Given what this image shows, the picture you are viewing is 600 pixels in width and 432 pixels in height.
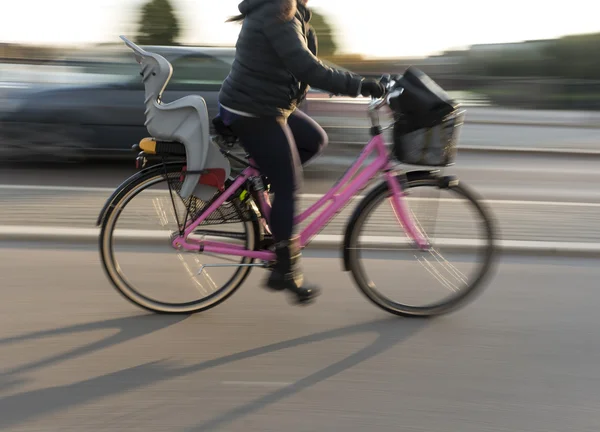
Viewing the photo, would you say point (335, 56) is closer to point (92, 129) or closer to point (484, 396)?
point (92, 129)

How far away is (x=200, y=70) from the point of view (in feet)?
25.7

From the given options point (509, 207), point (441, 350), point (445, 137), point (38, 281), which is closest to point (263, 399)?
point (441, 350)

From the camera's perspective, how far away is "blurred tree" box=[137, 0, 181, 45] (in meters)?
24.1

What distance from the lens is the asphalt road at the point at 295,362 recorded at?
9.17 feet

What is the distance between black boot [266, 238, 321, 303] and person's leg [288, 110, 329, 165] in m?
0.47

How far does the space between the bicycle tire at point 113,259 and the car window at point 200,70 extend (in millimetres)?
4227

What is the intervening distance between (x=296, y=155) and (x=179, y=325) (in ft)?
3.54

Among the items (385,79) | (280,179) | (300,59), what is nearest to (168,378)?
(280,179)

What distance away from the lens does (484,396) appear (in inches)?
118

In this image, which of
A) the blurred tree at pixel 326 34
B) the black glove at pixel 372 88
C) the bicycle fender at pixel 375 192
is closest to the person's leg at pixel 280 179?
the bicycle fender at pixel 375 192

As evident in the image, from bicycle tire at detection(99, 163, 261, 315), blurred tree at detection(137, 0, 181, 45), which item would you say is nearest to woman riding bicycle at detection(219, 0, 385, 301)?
bicycle tire at detection(99, 163, 261, 315)

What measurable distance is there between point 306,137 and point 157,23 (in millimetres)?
21803

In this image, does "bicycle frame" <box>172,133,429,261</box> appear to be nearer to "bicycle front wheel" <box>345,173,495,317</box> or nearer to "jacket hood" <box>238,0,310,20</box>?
"bicycle front wheel" <box>345,173,495,317</box>

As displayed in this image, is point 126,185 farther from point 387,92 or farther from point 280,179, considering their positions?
point 387,92
